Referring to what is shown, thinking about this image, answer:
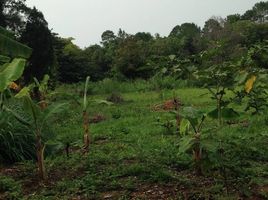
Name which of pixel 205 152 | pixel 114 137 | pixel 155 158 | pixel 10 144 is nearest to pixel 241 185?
pixel 205 152

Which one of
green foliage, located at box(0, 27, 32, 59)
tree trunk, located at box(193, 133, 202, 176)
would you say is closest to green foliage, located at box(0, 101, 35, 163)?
green foliage, located at box(0, 27, 32, 59)

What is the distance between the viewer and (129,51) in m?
30.2

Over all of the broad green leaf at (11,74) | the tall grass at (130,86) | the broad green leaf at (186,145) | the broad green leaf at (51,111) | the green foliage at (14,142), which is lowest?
the tall grass at (130,86)

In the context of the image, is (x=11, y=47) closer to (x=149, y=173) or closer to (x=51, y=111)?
(x=51, y=111)

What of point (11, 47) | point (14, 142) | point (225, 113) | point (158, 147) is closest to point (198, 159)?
point (225, 113)

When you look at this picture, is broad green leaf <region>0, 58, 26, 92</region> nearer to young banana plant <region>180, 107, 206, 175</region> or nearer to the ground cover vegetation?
the ground cover vegetation

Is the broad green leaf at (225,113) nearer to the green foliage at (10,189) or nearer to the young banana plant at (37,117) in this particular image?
the young banana plant at (37,117)

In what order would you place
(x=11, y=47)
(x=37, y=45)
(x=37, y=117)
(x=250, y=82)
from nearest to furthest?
(x=250, y=82), (x=11, y=47), (x=37, y=117), (x=37, y=45)

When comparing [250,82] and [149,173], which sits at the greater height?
[250,82]

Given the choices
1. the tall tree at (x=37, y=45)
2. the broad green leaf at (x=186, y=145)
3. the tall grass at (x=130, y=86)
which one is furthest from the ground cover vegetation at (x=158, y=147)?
the tall grass at (x=130, y=86)

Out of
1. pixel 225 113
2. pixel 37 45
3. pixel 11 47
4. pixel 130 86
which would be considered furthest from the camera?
pixel 130 86

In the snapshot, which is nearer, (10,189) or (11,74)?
(11,74)

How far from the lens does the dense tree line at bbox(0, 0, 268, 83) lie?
198 inches

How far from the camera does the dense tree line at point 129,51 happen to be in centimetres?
503
